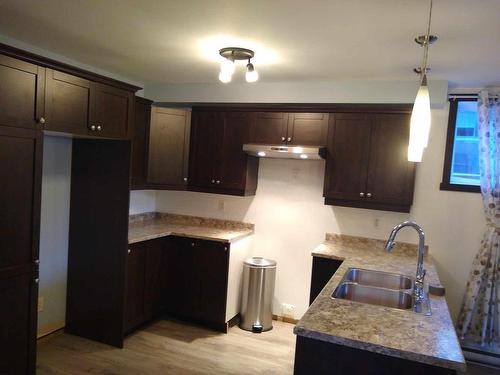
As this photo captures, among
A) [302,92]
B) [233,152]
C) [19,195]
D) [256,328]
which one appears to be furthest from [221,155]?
[19,195]

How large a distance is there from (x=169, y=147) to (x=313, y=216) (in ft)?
5.46

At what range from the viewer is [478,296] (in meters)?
3.42

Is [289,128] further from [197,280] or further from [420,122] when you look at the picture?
[420,122]

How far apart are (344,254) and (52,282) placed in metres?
2.62

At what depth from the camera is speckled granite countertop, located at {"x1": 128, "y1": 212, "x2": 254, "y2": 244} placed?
3799mm

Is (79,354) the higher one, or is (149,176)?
(149,176)

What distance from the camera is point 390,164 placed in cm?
351

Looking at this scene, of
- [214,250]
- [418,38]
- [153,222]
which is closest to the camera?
[418,38]

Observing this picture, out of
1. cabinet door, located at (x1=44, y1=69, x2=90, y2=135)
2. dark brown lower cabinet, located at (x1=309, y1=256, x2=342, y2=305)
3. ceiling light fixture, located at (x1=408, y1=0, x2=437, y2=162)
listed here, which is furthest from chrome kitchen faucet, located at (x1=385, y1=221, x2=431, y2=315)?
cabinet door, located at (x1=44, y1=69, x2=90, y2=135)

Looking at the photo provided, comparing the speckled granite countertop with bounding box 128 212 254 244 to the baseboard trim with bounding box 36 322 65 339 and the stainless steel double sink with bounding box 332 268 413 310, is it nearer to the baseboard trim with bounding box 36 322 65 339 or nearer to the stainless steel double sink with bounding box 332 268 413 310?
the baseboard trim with bounding box 36 322 65 339

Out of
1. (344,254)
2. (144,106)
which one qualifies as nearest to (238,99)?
(144,106)

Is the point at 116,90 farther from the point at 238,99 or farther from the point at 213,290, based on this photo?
the point at 213,290

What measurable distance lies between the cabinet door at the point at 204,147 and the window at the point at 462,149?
86.2 inches

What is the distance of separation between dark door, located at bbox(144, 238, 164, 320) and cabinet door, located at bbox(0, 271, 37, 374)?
1219 millimetres
